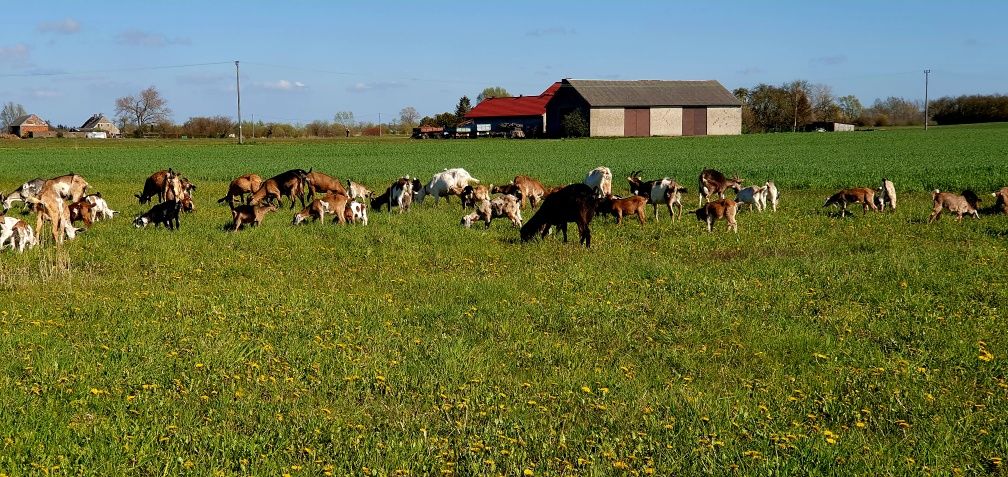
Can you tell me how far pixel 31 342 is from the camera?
33.9ft

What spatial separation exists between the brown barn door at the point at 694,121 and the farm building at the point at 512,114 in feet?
57.2

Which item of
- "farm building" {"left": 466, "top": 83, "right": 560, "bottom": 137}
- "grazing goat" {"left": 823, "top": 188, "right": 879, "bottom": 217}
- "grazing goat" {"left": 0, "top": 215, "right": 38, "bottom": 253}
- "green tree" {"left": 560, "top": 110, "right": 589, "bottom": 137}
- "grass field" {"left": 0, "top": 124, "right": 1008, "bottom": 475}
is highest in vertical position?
"farm building" {"left": 466, "top": 83, "right": 560, "bottom": 137}

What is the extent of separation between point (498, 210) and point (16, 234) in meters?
10.1

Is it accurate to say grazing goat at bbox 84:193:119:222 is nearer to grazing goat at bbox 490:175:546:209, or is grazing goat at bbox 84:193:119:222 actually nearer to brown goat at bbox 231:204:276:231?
brown goat at bbox 231:204:276:231

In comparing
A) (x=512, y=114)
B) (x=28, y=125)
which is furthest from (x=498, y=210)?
(x=28, y=125)

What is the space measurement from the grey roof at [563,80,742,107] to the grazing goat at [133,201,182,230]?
8442cm

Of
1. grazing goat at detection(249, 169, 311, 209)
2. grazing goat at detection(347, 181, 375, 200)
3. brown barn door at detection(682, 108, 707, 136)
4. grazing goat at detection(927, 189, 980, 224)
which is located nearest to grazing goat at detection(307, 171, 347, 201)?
grazing goat at detection(347, 181, 375, 200)

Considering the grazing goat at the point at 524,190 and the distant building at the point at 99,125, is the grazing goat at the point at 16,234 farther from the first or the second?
the distant building at the point at 99,125

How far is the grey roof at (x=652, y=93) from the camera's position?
10562 centimetres

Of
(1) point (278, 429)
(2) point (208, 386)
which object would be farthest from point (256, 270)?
(1) point (278, 429)

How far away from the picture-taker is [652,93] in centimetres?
11006

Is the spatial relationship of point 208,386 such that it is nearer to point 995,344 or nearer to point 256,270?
point 256,270

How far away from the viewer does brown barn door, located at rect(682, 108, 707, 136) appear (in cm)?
10825

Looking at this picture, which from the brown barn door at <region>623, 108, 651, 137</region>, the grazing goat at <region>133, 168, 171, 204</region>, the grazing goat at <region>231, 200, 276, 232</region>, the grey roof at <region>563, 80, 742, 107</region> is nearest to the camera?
the grazing goat at <region>231, 200, 276, 232</region>
